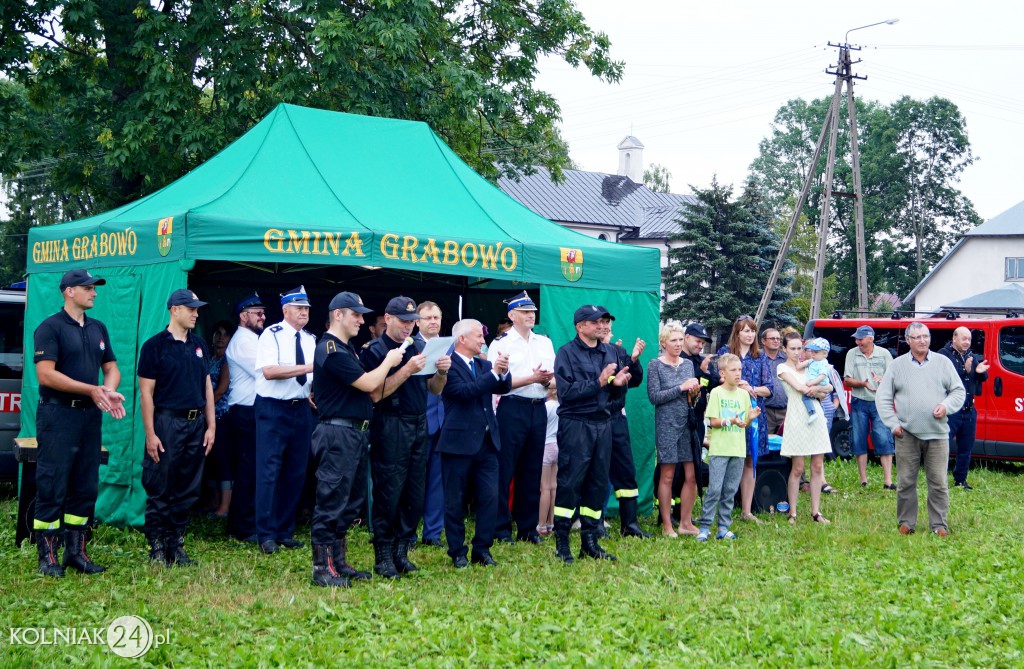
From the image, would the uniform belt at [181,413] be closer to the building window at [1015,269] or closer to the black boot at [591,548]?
the black boot at [591,548]

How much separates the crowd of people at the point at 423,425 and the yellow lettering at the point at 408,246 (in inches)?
28.3

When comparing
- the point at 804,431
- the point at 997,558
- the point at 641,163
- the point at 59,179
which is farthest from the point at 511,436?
the point at 641,163

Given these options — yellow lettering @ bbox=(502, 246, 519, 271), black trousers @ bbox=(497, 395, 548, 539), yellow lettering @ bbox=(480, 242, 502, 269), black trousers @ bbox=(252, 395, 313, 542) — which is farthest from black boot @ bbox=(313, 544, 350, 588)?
yellow lettering @ bbox=(502, 246, 519, 271)

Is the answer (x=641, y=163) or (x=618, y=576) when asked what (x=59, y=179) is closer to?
(x=618, y=576)

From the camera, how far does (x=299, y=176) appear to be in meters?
8.92

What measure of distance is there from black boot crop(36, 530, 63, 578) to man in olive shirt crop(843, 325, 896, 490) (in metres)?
8.71

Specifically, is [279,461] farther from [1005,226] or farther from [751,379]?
[1005,226]

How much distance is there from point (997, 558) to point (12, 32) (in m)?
14.1

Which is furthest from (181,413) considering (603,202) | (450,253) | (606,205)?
(603,202)

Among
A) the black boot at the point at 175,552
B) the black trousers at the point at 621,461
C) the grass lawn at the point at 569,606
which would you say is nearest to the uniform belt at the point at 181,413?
the black boot at the point at 175,552

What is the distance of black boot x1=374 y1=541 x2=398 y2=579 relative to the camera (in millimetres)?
6680

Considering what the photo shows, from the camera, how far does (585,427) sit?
23.8 feet

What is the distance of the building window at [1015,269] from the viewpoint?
46.3 m

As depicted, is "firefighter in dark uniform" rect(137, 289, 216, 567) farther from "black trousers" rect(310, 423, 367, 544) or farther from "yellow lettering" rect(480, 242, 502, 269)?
"yellow lettering" rect(480, 242, 502, 269)
